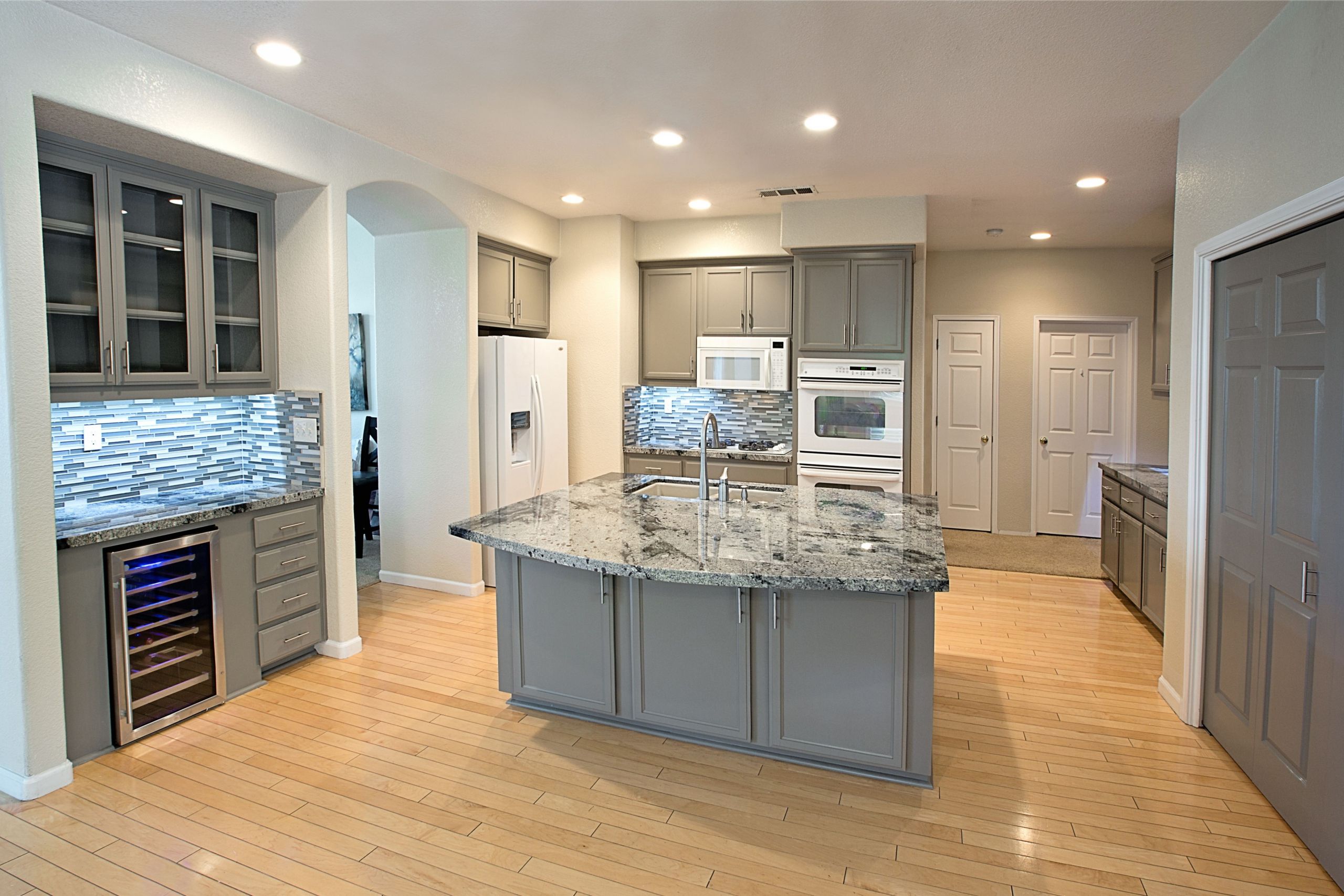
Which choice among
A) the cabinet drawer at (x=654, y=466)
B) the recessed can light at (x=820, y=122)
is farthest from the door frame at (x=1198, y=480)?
the cabinet drawer at (x=654, y=466)

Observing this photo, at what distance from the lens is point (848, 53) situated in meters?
2.89

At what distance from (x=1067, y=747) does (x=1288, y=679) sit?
845mm

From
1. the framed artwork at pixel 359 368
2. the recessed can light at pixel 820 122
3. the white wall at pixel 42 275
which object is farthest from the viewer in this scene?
the framed artwork at pixel 359 368

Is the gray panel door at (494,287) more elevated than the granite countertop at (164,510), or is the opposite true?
the gray panel door at (494,287)

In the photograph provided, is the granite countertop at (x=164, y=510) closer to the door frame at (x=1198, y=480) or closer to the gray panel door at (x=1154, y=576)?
the door frame at (x=1198, y=480)

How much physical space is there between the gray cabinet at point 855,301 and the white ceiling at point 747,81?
2.14 ft

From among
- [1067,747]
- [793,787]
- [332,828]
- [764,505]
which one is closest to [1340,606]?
[1067,747]

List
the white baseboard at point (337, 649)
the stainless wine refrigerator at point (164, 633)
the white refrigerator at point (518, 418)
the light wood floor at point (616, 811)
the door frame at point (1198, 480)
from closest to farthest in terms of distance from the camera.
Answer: the light wood floor at point (616, 811)
the stainless wine refrigerator at point (164, 633)
the door frame at point (1198, 480)
the white baseboard at point (337, 649)
the white refrigerator at point (518, 418)

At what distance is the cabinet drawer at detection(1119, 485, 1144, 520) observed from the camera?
4.71m

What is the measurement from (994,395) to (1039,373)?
0.43 meters

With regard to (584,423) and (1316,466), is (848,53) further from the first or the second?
(584,423)

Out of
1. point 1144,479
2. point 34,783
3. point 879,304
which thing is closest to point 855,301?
point 879,304

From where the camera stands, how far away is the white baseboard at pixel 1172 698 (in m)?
3.30

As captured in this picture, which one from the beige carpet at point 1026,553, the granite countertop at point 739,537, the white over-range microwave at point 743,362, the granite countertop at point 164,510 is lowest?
the beige carpet at point 1026,553
